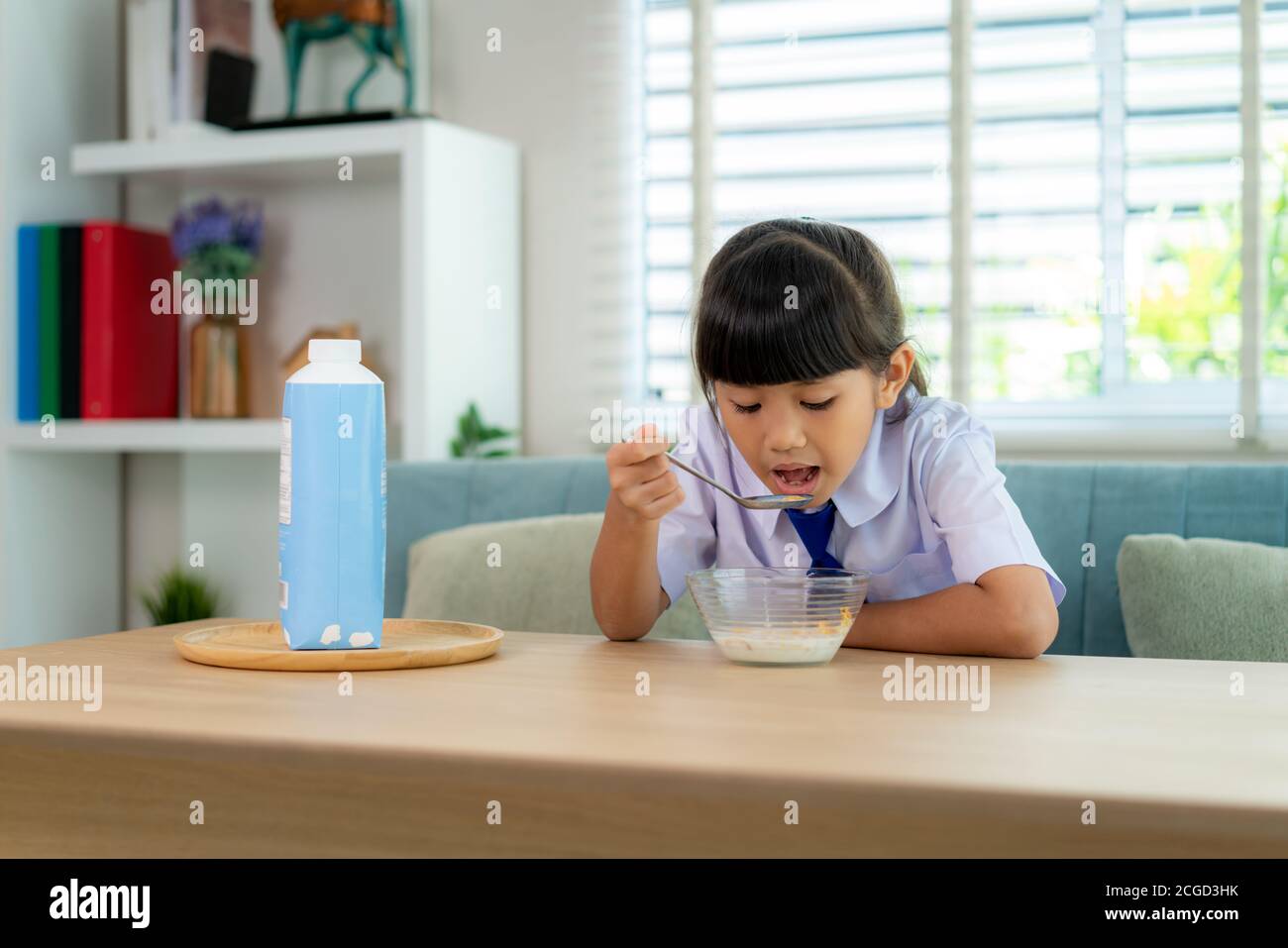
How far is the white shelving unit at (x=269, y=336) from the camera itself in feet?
7.41

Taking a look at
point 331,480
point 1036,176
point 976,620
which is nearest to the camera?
point 331,480

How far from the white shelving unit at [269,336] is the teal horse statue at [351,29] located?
16 cm

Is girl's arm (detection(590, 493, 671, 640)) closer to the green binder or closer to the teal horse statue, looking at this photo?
the teal horse statue

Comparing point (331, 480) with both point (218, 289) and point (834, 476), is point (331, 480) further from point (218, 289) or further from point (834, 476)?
point (218, 289)

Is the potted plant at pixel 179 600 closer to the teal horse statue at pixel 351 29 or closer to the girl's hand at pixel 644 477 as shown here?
the teal horse statue at pixel 351 29

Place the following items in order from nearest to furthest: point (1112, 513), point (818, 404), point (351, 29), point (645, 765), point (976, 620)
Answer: point (645, 765), point (976, 620), point (818, 404), point (1112, 513), point (351, 29)

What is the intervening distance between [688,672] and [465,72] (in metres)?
1.85

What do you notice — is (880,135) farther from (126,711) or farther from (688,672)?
(126,711)

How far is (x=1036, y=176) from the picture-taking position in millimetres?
2197

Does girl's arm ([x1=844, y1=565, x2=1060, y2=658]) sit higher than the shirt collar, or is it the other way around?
the shirt collar

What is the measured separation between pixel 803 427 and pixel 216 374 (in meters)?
1.64

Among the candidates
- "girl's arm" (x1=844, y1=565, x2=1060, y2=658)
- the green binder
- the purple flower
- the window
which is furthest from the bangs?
the green binder

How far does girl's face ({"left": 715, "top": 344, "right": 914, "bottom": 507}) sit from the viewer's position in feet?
3.83

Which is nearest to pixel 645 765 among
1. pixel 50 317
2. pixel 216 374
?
pixel 216 374
